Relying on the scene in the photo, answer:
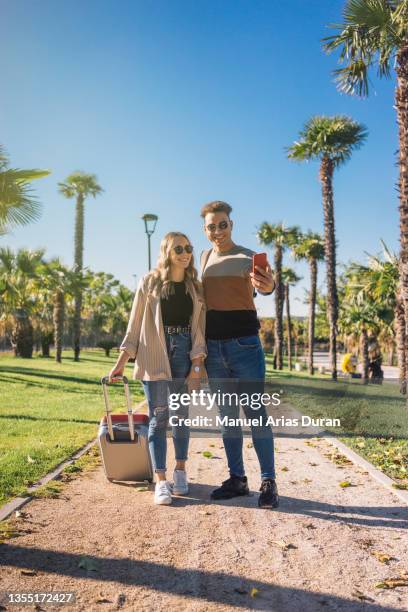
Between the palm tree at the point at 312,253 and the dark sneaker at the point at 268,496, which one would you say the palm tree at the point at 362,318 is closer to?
the palm tree at the point at 312,253

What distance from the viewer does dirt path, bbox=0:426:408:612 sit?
8.88 feet

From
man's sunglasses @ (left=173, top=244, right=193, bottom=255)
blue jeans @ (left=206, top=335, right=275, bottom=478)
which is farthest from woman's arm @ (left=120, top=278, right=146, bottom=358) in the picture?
blue jeans @ (left=206, top=335, right=275, bottom=478)

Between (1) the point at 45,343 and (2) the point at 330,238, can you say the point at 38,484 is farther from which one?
(1) the point at 45,343

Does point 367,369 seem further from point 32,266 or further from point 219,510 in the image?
point 219,510

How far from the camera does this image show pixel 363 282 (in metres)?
22.2

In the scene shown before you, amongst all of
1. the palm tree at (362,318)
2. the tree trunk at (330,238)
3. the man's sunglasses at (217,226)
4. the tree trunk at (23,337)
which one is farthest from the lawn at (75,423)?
the tree trunk at (23,337)

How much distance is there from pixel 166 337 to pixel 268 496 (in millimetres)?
1493

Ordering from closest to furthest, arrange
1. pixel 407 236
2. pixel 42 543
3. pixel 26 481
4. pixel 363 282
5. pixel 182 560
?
pixel 182 560 → pixel 42 543 → pixel 26 481 → pixel 407 236 → pixel 363 282

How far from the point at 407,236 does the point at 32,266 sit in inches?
912

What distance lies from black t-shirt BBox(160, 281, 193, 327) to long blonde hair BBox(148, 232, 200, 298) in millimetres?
53

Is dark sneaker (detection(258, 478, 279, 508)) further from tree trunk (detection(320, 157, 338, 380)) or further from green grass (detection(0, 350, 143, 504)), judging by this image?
tree trunk (detection(320, 157, 338, 380))

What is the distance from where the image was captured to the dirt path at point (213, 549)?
8.88 ft

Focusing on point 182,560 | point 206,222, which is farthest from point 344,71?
point 182,560

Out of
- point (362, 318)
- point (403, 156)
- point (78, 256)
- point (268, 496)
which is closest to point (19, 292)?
point (78, 256)
